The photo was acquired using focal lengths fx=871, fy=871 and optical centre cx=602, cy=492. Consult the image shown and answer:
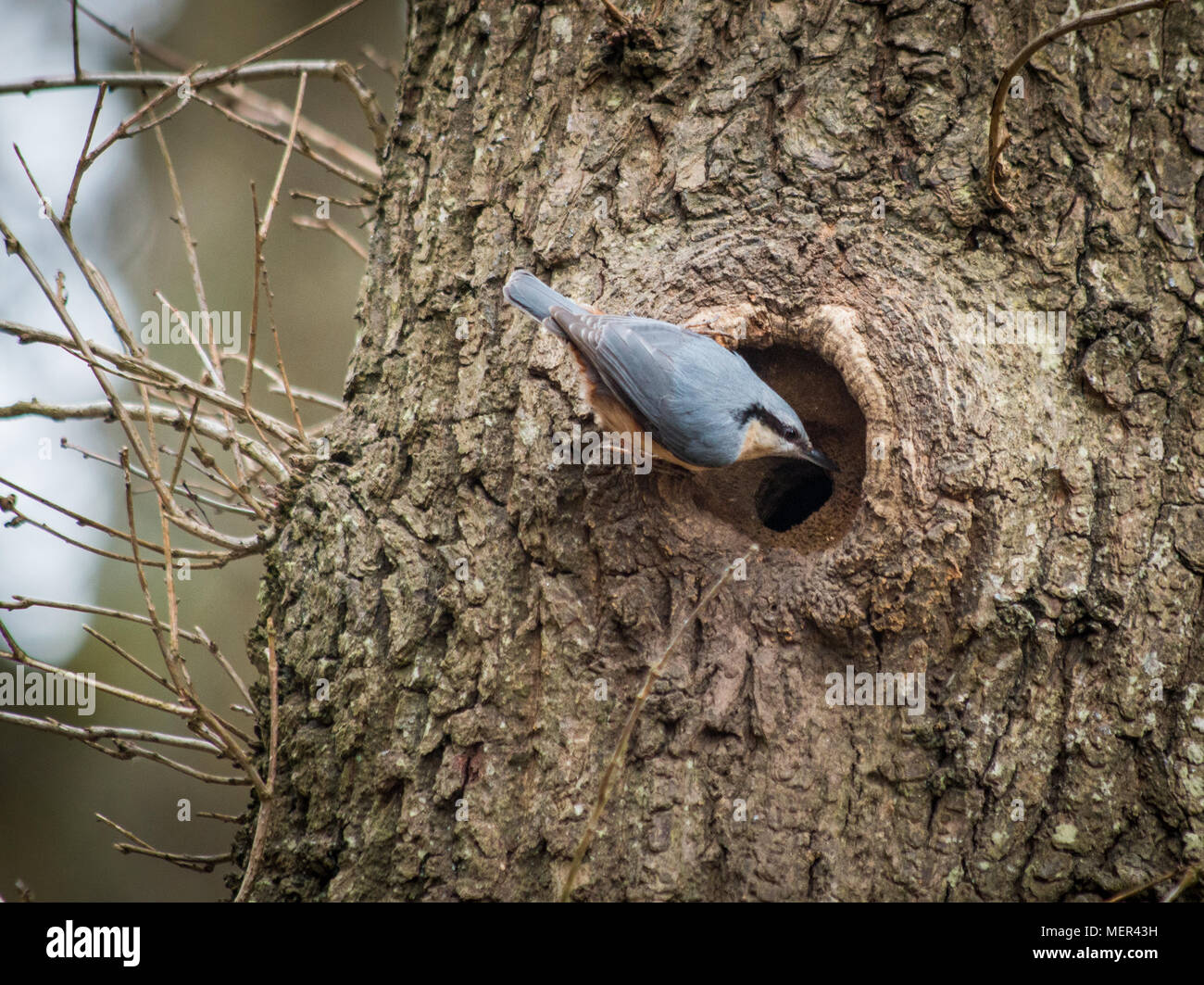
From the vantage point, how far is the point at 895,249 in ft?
7.39

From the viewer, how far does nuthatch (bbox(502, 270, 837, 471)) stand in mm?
2342

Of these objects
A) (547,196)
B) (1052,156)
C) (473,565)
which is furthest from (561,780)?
(1052,156)

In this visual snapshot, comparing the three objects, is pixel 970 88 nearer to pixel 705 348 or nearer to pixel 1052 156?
pixel 1052 156

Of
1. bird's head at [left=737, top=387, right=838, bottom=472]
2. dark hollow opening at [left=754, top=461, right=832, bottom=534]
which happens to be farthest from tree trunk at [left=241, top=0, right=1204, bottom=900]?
dark hollow opening at [left=754, top=461, right=832, bottom=534]

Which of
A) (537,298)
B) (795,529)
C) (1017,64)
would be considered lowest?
(795,529)

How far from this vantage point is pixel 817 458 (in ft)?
9.23

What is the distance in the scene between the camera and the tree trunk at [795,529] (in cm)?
202

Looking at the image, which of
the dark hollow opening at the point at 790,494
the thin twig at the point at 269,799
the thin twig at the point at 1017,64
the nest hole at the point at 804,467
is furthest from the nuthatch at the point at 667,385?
the thin twig at the point at 269,799

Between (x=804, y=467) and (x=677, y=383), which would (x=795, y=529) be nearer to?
(x=677, y=383)

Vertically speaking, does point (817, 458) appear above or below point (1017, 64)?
below

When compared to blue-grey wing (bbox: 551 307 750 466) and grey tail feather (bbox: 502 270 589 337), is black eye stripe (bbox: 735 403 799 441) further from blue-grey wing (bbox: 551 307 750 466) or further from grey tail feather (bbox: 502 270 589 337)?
grey tail feather (bbox: 502 270 589 337)

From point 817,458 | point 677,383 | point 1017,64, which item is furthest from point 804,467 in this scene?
point 1017,64

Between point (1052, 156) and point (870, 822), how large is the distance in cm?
173

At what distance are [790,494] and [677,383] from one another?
117 centimetres
